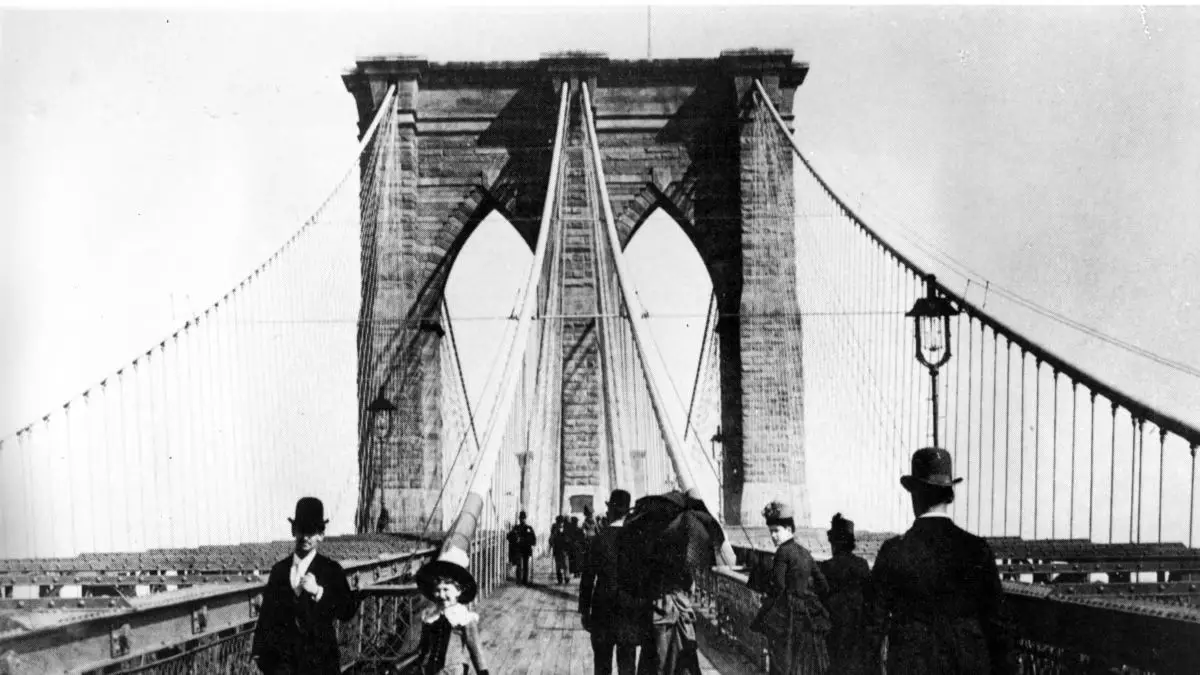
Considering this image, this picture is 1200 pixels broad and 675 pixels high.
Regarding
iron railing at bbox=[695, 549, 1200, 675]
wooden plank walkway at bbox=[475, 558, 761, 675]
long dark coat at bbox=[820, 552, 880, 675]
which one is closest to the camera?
iron railing at bbox=[695, 549, 1200, 675]

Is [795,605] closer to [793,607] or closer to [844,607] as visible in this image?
[793,607]

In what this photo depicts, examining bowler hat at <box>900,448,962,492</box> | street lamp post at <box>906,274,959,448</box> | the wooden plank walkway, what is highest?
street lamp post at <box>906,274,959,448</box>

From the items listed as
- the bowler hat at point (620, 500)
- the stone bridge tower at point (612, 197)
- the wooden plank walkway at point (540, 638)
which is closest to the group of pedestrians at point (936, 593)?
the bowler hat at point (620, 500)

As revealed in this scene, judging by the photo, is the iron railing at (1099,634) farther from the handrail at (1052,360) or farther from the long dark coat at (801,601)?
the handrail at (1052,360)

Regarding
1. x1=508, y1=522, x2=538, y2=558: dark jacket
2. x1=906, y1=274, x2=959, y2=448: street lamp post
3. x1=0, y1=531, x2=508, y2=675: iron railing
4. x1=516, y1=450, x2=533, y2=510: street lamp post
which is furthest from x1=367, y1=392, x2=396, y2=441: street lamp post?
x1=0, y1=531, x2=508, y2=675: iron railing

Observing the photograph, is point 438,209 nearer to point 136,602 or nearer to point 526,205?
point 526,205

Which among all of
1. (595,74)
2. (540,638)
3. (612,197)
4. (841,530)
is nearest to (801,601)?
(841,530)

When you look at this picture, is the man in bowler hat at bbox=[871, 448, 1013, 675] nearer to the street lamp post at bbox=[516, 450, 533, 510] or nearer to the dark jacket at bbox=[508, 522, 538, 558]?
the dark jacket at bbox=[508, 522, 538, 558]
